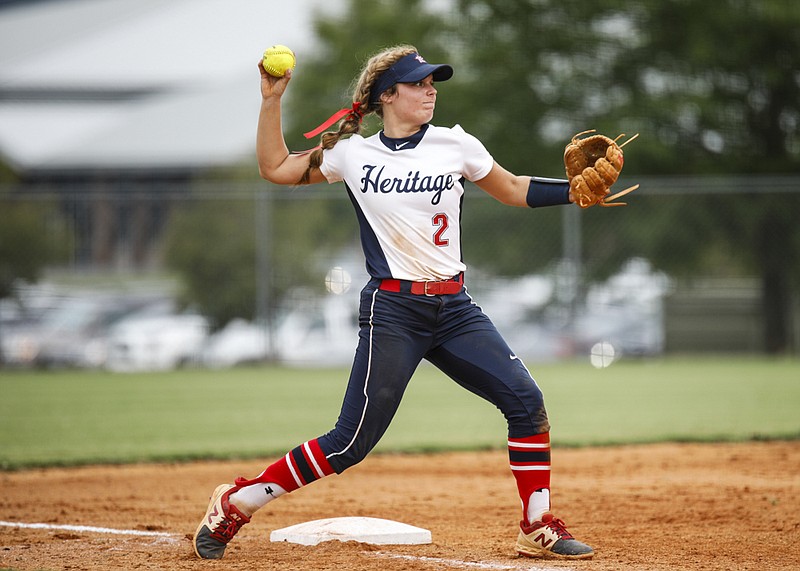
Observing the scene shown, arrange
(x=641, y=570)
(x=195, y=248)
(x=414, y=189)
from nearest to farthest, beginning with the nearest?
(x=641, y=570)
(x=414, y=189)
(x=195, y=248)

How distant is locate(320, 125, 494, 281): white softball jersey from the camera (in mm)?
4363

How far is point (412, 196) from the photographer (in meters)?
4.35

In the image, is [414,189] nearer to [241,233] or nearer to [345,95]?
[345,95]

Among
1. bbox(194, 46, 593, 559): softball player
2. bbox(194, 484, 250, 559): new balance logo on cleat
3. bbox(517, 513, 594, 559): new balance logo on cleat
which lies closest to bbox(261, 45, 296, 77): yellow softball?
bbox(194, 46, 593, 559): softball player

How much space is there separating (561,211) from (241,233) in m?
4.79

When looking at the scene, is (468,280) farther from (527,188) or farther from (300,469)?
(300,469)

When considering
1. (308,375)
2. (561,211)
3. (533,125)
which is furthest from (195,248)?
(533,125)

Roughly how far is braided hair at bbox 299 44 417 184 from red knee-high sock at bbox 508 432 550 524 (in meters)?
1.39

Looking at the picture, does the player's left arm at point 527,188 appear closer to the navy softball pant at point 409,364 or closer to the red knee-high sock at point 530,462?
the navy softball pant at point 409,364

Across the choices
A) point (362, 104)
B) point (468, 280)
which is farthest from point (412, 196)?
point (468, 280)

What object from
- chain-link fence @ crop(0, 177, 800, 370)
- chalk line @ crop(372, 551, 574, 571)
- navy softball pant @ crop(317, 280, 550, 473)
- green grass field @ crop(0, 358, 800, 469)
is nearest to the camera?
chalk line @ crop(372, 551, 574, 571)

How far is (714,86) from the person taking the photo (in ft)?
63.2

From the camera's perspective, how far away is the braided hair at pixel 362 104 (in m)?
4.52

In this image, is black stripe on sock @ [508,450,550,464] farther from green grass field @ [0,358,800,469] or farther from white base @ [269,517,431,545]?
green grass field @ [0,358,800,469]
